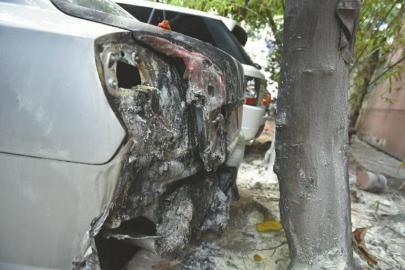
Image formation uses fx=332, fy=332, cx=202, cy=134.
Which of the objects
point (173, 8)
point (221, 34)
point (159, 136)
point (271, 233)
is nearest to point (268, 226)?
point (271, 233)

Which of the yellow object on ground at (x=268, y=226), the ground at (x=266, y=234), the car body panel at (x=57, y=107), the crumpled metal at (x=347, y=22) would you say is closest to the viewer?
the car body panel at (x=57, y=107)

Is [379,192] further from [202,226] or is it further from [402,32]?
[202,226]

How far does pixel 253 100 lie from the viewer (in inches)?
157

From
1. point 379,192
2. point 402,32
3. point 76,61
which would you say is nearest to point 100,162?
point 76,61

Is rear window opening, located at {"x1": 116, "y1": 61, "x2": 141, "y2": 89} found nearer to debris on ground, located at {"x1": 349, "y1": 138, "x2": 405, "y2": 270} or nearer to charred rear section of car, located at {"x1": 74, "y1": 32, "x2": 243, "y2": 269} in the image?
charred rear section of car, located at {"x1": 74, "y1": 32, "x2": 243, "y2": 269}

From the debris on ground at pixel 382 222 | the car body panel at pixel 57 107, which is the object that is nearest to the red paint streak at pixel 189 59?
the car body panel at pixel 57 107

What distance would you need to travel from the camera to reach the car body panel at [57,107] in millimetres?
1242

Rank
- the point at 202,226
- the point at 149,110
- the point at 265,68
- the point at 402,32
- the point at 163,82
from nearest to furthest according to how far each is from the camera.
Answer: the point at 149,110
the point at 163,82
the point at 202,226
the point at 402,32
the point at 265,68

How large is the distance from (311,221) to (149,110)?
3.51ft

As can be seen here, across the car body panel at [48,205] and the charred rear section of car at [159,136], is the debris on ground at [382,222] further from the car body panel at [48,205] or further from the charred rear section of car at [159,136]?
the car body panel at [48,205]

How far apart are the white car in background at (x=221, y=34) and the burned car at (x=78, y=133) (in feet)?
8.14

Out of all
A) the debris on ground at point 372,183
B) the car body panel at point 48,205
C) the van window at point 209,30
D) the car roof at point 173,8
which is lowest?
the debris on ground at point 372,183

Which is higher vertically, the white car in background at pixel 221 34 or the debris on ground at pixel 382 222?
the white car in background at pixel 221 34

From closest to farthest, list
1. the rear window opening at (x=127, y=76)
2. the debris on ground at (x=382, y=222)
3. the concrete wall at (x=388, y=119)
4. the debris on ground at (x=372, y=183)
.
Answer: the rear window opening at (x=127, y=76) → the debris on ground at (x=382, y=222) → the debris on ground at (x=372, y=183) → the concrete wall at (x=388, y=119)
